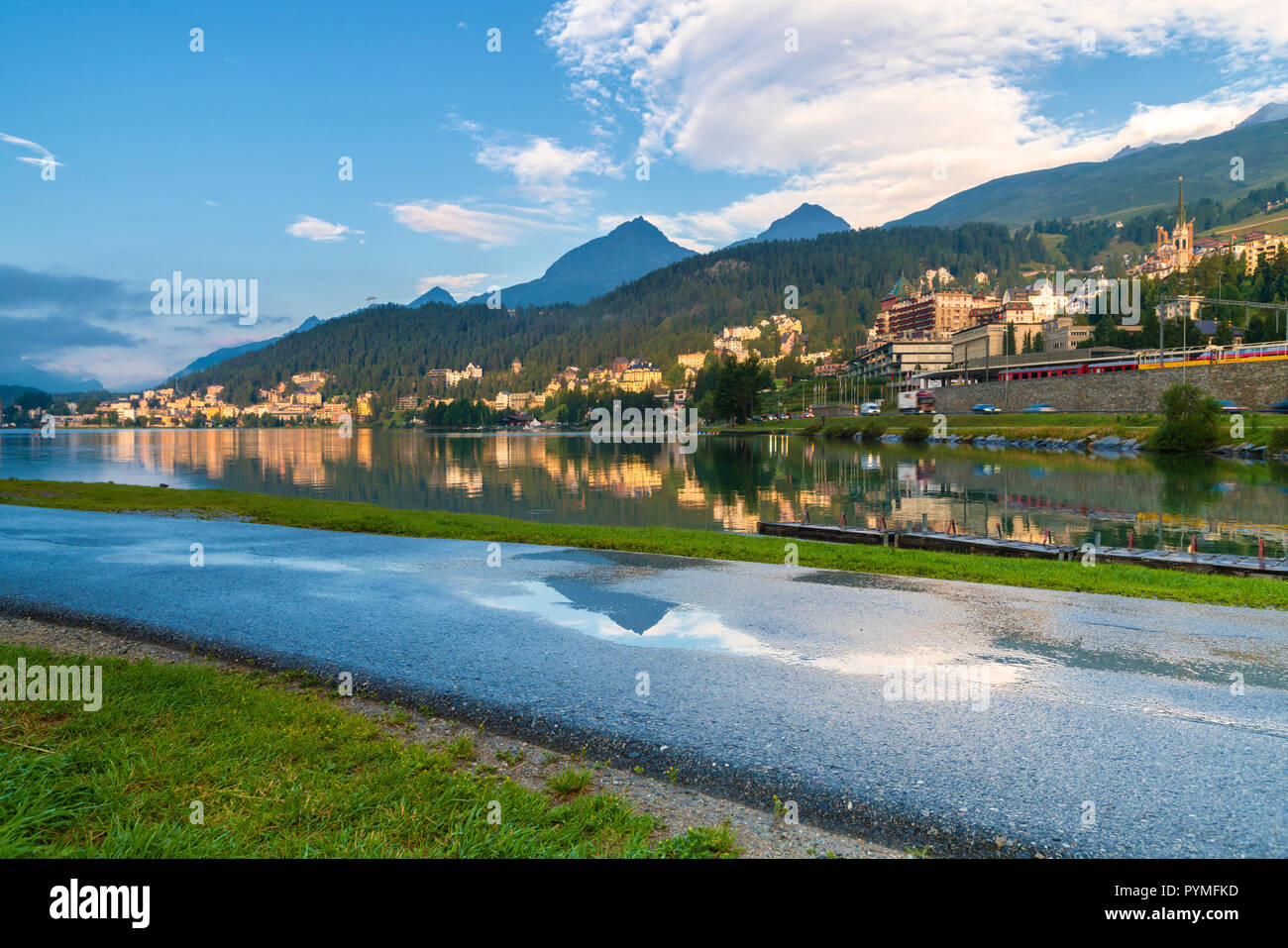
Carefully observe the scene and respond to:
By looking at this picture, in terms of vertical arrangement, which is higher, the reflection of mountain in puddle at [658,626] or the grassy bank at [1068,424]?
the grassy bank at [1068,424]

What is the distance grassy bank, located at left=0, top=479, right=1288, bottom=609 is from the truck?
13285 cm

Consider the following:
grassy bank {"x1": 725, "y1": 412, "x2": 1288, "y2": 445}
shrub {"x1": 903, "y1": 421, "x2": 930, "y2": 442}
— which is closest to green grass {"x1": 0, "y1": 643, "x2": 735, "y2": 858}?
grassy bank {"x1": 725, "y1": 412, "x2": 1288, "y2": 445}

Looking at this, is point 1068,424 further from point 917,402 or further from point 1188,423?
point 917,402

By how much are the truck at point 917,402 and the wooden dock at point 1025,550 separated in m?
127

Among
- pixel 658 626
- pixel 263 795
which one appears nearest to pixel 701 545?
pixel 658 626

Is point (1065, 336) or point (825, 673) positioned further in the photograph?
point (1065, 336)

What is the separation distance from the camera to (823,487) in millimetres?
51062

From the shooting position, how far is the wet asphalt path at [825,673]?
19.0ft

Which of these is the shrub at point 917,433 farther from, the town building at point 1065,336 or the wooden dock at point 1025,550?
A: the wooden dock at point 1025,550

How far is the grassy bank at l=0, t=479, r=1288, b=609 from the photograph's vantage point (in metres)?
15.5

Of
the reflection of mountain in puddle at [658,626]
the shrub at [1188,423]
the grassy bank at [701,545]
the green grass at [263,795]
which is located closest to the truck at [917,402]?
the shrub at [1188,423]

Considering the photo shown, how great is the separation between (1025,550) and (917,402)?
14052cm

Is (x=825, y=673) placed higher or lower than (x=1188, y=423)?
lower
